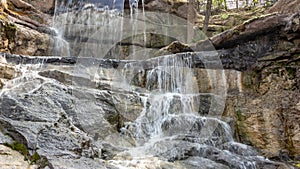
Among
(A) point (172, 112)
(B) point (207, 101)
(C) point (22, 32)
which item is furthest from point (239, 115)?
(C) point (22, 32)

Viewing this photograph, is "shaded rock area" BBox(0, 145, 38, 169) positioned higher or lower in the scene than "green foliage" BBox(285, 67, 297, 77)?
lower

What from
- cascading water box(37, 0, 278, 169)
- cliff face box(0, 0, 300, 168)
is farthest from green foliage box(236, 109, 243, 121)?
cascading water box(37, 0, 278, 169)

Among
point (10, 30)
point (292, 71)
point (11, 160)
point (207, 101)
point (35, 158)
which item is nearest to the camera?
point (11, 160)

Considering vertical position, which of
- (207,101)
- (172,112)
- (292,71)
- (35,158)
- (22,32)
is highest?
(22,32)

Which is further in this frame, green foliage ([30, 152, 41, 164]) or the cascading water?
the cascading water

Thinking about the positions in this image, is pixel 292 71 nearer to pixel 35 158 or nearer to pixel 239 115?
pixel 239 115

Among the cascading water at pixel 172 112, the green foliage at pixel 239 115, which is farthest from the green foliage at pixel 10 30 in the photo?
the green foliage at pixel 239 115

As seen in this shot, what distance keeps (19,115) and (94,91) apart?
81.6 inches

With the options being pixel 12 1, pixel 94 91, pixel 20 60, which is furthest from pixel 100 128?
pixel 12 1

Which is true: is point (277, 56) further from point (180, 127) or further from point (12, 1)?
point (12, 1)

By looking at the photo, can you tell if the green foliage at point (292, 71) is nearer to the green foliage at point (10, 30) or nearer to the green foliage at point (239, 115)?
the green foliage at point (239, 115)

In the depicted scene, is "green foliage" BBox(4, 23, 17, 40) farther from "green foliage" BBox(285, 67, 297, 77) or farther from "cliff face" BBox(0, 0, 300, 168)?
"green foliage" BBox(285, 67, 297, 77)

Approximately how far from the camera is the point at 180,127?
21.8 feet

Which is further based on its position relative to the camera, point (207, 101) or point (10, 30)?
point (10, 30)
